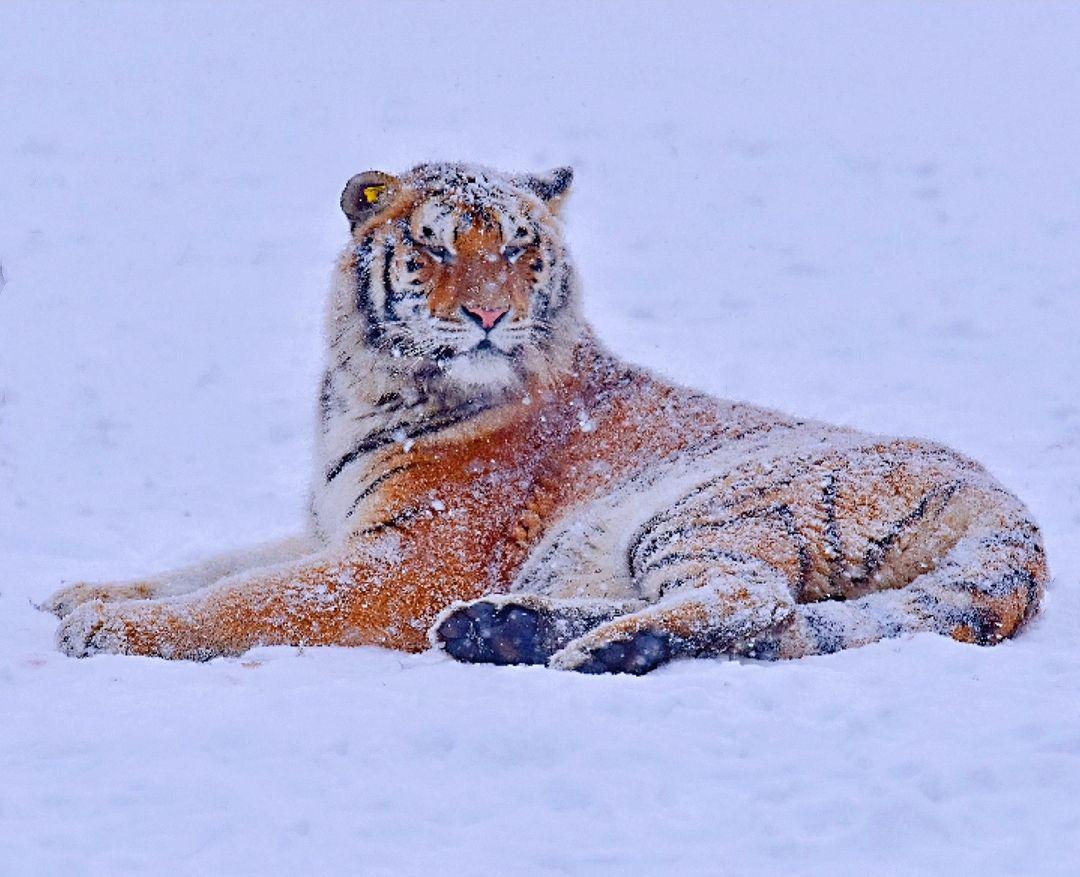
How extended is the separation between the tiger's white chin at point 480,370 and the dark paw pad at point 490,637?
1157 mm

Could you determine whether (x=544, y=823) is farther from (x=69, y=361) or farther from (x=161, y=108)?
(x=161, y=108)

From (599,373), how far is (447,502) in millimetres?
877

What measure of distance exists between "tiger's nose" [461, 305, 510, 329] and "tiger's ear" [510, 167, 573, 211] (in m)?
0.72

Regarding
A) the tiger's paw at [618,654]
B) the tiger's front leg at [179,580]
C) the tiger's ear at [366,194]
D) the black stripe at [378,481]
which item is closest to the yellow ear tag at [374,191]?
the tiger's ear at [366,194]

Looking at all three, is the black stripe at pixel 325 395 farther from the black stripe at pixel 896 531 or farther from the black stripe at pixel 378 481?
the black stripe at pixel 896 531

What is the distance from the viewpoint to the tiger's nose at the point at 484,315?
210 inches

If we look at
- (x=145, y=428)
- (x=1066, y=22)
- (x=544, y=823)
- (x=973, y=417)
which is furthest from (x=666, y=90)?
(x=544, y=823)

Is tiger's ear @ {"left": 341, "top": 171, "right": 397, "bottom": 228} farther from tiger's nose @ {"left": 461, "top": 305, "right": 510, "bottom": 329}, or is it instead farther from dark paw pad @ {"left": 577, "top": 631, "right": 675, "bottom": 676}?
dark paw pad @ {"left": 577, "top": 631, "right": 675, "bottom": 676}

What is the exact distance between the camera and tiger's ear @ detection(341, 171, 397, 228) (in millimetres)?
5688

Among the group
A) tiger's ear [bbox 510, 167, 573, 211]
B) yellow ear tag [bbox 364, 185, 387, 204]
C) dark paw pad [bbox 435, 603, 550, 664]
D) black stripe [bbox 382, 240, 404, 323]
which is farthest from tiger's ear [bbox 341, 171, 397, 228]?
dark paw pad [bbox 435, 603, 550, 664]

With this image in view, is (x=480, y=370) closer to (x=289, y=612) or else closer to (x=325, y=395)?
(x=325, y=395)

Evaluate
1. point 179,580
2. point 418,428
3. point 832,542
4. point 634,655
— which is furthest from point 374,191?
point 634,655

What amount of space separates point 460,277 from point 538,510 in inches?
33.7

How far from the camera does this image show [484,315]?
210 inches
